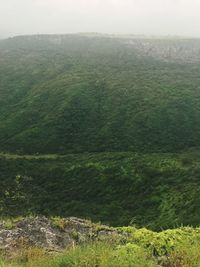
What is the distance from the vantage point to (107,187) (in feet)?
372

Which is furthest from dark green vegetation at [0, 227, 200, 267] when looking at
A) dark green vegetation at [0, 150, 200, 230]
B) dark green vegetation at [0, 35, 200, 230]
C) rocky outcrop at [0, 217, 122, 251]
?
dark green vegetation at [0, 150, 200, 230]

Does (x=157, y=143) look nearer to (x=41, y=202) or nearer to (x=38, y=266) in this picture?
(x=41, y=202)

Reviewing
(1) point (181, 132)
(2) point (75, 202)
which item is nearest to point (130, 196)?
(2) point (75, 202)

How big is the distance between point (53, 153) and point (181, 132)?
159 ft

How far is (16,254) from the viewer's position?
1259 centimetres

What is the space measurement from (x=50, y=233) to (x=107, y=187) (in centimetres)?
9812

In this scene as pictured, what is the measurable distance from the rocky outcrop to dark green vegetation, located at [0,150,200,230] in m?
58.8

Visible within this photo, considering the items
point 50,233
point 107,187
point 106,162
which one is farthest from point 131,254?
point 106,162

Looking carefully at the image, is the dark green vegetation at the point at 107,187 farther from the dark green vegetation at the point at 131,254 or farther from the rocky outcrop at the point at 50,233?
the dark green vegetation at the point at 131,254

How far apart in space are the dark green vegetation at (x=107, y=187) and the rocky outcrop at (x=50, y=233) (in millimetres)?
58822

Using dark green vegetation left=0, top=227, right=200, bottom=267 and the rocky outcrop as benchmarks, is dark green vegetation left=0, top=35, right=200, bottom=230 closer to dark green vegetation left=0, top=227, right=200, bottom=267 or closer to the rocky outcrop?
the rocky outcrop

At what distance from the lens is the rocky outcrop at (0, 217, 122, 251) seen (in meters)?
14.6

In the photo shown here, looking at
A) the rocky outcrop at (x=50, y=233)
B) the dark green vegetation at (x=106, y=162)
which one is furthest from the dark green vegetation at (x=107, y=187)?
the rocky outcrop at (x=50, y=233)

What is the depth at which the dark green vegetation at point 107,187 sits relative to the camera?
90781 mm
